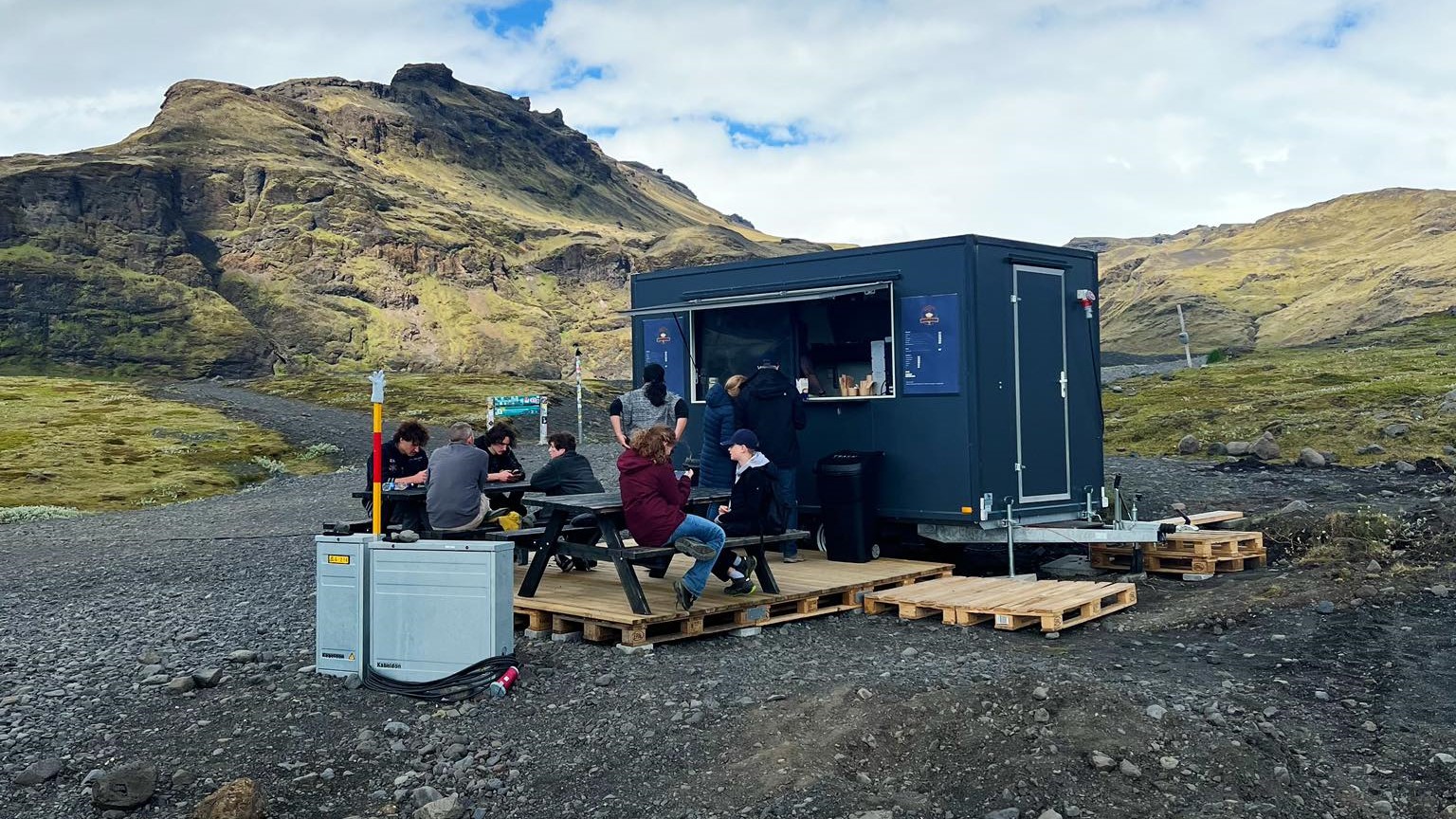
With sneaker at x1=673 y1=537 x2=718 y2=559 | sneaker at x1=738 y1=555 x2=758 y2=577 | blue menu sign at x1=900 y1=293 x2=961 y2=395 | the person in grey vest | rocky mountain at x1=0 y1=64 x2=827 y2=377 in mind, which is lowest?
sneaker at x1=738 y1=555 x2=758 y2=577

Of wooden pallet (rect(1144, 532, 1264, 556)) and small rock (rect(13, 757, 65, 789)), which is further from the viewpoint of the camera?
wooden pallet (rect(1144, 532, 1264, 556))

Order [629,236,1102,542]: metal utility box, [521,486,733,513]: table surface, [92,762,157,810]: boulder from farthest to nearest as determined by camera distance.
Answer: [629,236,1102,542]: metal utility box → [521,486,733,513]: table surface → [92,762,157,810]: boulder

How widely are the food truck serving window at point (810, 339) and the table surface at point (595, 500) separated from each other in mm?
2212

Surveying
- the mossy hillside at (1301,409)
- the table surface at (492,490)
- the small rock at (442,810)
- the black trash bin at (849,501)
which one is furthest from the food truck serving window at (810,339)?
the mossy hillside at (1301,409)

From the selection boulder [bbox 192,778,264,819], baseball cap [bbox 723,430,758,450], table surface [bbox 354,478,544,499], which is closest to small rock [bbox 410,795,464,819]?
boulder [bbox 192,778,264,819]

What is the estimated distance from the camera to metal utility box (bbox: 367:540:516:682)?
785cm

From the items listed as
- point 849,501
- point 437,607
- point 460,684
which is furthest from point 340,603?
point 849,501

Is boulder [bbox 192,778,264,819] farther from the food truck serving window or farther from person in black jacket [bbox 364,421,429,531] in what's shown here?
the food truck serving window

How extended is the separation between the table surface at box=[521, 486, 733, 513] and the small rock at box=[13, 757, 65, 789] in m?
4.08

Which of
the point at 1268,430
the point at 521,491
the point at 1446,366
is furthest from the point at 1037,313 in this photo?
the point at 1446,366

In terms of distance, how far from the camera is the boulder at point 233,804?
5.87 meters

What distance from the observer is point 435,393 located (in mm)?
66750

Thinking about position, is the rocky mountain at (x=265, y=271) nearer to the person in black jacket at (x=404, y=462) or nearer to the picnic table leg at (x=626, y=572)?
the person in black jacket at (x=404, y=462)

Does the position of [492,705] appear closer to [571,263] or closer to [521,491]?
[521,491]
